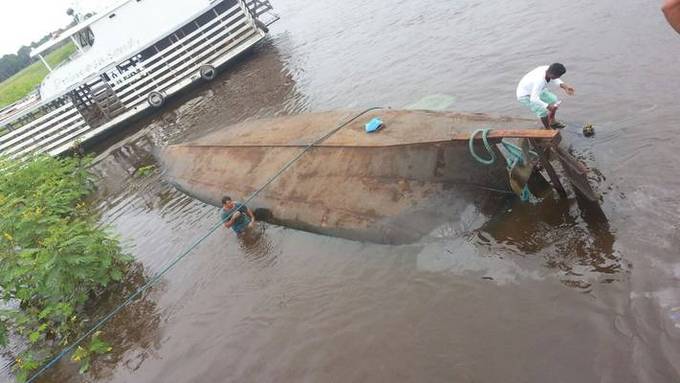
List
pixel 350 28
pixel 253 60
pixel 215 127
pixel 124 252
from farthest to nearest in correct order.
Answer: pixel 253 60, pixel 350 28, pixel 215 127, pixel 124 252

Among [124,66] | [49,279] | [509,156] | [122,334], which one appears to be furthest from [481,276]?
[124,66]

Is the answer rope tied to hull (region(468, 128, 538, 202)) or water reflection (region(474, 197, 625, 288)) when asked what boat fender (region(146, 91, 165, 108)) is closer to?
rope tied to hull (region(468, 128, 538, 202))

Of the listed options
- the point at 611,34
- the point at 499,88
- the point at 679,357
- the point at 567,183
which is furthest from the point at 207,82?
the point at 679,357

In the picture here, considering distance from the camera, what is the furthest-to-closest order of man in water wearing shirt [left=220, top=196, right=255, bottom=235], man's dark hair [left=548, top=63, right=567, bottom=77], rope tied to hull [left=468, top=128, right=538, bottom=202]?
man in water wearing shirt [left=220, top=196, right=255, bottom=235], man's dark hair [left=548, top=63, right=567, bottom=77], rope tied to hull [left=468, top=128, right=538, bottom=202]

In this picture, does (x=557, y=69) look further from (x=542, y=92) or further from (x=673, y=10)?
(x=673, y=10)

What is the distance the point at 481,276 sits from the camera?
6.40 m

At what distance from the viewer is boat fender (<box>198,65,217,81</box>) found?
22328mm

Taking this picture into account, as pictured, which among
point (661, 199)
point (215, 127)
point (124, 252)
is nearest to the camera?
point (661, 199)

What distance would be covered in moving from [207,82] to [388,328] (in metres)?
19.9

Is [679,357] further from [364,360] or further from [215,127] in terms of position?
[215,127]

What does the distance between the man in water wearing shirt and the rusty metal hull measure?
34 centimetres

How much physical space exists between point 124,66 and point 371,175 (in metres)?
17.8

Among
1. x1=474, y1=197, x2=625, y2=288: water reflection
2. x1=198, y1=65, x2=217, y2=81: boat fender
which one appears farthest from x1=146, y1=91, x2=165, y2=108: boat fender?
x1=474, y1=197, x2=625, y2=288: water reflection

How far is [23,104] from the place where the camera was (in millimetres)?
22844
